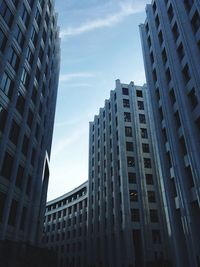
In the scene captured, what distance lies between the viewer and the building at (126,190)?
44219 millimetres

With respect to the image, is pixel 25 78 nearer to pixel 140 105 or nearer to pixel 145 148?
→ pixel 145 148

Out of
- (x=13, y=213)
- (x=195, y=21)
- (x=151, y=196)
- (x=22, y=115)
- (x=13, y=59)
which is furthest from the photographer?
(x=151, y=196)

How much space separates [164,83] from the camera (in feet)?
106

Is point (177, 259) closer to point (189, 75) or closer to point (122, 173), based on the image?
point (189, 75)

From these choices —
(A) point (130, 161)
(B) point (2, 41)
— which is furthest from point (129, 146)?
(B) point (2, 41)

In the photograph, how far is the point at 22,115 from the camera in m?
27.8

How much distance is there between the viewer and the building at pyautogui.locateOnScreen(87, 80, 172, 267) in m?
44.2

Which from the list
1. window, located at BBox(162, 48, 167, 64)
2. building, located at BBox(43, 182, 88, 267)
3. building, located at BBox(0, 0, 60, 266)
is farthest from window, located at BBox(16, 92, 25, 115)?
building, located at BBox(43, 182, 88, 267)

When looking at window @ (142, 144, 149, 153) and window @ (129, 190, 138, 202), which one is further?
window @ (142, 144, 149, 153)

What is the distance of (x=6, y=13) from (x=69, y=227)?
66.9 m

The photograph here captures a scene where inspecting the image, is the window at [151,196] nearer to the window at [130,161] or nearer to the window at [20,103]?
the window at [130,161]

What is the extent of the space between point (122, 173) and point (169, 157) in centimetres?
2045

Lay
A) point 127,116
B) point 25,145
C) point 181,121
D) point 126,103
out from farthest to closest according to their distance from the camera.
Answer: point 126,103, point 127,116, point 25,145, point 181,121

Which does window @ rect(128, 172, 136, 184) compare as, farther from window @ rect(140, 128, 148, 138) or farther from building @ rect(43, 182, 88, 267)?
building @ rect(43, 182, 88, 267)
